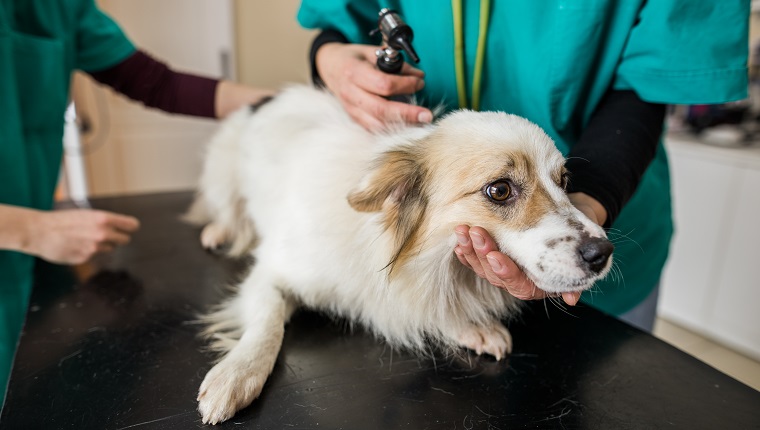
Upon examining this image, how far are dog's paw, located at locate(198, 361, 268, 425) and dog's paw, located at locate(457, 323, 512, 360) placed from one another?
0.35 meters

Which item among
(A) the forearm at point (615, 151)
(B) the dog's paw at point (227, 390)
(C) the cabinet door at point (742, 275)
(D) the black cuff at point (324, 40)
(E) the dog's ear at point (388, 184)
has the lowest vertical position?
(C) the cabinet door at point (742, 275)

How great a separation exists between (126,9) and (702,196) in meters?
3.05

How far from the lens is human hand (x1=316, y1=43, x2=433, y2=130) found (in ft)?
3.18

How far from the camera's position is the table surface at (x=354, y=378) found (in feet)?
2.51

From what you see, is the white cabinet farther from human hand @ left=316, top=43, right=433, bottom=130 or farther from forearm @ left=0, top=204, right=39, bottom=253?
forearm @ left=0, top=204, right=39, bottom=253

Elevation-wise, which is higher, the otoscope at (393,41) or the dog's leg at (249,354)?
the otoscope at (393,41)

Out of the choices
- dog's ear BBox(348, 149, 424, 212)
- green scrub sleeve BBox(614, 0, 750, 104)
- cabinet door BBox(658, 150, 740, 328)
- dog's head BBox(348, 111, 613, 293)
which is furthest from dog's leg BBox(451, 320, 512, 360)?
cabinet door BBox(658, 150, 740, 328)

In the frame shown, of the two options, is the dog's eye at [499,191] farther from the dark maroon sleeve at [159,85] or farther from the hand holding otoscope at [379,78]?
the dark maroon sleeve at [159,85]

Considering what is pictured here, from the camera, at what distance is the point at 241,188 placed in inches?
59.5

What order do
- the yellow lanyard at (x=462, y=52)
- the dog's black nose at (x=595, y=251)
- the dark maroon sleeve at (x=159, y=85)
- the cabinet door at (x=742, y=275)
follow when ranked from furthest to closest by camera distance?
the cabinet door at (x=742, y=275)
the dark maroon sleeve at (x=159, y=85)
the yellow lanyard at (x=462, y=52)
the dog's black nose at (x=595, y=251)

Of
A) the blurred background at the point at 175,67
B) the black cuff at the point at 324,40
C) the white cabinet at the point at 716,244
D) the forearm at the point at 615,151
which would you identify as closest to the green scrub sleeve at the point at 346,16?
the black cuff at the point at 324,40

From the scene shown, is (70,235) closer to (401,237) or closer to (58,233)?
(58,233)

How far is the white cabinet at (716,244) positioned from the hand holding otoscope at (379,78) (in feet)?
7.02

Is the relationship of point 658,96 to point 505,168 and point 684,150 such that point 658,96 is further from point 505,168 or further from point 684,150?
point 684,150
